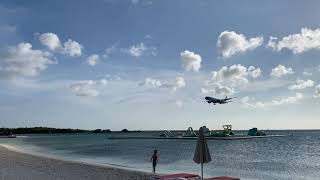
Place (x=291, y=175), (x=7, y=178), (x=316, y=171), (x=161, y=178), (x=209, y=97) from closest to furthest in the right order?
(x=161, y=178) < (x=7, y=178) < (x=291, y=175) < (x=316, y=171) < (x=209, y=97)

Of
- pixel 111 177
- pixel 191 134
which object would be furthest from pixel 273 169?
pixel 191 134

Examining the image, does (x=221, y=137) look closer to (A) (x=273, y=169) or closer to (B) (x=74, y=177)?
(A) (x=273, y=169)

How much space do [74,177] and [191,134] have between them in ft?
445

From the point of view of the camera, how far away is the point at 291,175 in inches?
1529

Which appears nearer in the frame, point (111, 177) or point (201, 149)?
point (201, 149)

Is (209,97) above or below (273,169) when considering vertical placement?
above

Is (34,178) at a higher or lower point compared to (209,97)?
lower

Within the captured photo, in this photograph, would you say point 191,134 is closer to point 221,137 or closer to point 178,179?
point 221,137

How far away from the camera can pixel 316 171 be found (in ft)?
140

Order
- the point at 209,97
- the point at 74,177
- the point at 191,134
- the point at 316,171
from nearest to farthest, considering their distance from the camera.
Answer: the point at 74,177, the point at 316,171, the point at 209,97, the point at 191,134

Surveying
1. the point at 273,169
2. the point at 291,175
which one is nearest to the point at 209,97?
the point at 273,169

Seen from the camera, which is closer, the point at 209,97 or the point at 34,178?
the point at 34,178

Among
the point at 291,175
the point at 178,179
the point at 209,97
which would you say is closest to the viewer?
the point at 178,179

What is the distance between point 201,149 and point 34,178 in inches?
449
